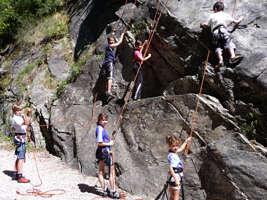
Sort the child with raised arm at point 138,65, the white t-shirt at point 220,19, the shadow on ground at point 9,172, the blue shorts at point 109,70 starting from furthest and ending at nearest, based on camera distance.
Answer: the blue shorts at point 109,70 < the child with raised arm at point 138,65 < the shadow on ground at point 9,172 < the white t-shirt at point 220,19

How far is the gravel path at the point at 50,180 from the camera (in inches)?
251

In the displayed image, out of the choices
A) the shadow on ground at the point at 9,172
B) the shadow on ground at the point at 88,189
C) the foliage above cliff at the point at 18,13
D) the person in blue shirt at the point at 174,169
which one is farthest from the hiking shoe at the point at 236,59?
the foliage above cliff at the point at 18,13

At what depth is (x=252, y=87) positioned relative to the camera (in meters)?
5.98

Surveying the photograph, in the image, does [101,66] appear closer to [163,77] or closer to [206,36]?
[163,77]

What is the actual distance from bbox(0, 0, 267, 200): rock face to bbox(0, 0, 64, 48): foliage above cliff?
6.73 meters

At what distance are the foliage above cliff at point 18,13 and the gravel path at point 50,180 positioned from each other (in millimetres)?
9148

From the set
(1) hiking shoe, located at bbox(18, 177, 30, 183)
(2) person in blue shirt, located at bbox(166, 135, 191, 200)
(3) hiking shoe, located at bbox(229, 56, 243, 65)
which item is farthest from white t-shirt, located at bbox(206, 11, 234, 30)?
(1) hiking shoe, located at bbox(18, 177, 30, 183)

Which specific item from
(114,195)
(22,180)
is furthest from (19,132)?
(114,195)

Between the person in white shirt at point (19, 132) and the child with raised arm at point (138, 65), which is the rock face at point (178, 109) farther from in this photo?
the person in white shirt at point (19, 132)

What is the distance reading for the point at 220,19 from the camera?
21.7 ft

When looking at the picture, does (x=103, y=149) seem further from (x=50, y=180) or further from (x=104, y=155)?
(x=50, y=180)

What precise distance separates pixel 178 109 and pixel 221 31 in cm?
206

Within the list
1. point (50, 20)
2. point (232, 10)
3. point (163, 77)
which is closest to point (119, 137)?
point (163, 77)

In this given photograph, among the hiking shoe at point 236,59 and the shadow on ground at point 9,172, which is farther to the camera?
the shadow on ground at point 9,172
